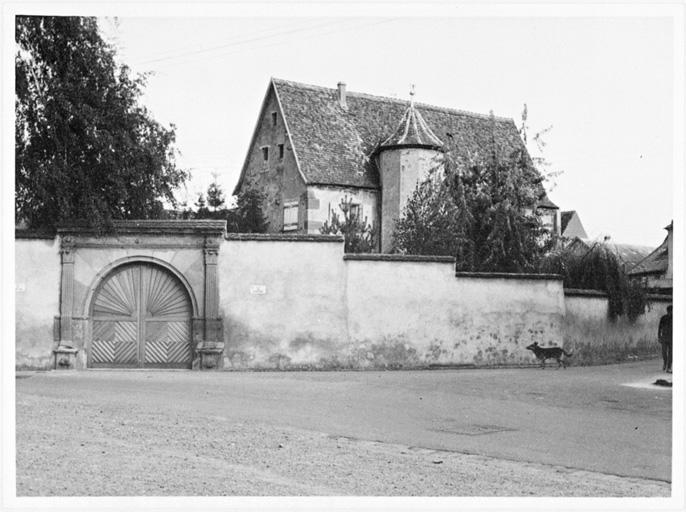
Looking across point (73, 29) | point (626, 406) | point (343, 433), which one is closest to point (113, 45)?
point (73, 29)

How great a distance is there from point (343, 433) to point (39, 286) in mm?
11005

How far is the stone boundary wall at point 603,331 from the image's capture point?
24859 mm

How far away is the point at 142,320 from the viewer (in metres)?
21.5

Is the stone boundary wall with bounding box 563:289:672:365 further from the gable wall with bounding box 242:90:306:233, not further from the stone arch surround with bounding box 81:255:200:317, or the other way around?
the gable wall with bounding box 242:90:306:233

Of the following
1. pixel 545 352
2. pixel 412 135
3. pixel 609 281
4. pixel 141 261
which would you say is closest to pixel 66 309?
pixel 141 261

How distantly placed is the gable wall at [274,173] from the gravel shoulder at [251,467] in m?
24.6

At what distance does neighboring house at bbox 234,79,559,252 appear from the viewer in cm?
3659

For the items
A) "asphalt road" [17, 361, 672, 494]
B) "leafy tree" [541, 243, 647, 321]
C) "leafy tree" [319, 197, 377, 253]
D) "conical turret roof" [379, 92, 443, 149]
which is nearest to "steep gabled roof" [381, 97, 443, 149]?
"conical turret roof" [379, 92, 443, 149]

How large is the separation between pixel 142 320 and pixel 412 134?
59.5 feet

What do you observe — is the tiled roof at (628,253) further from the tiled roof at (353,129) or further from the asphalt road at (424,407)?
the tiled roof at (353,129)

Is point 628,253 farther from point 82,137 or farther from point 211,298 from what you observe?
point 82,137

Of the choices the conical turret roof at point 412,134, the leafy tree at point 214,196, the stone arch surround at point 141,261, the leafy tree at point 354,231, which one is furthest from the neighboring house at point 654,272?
the leafy tree at point 214,196

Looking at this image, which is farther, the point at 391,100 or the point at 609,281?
the point at 391,100

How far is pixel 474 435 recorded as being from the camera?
12406 millimetres
